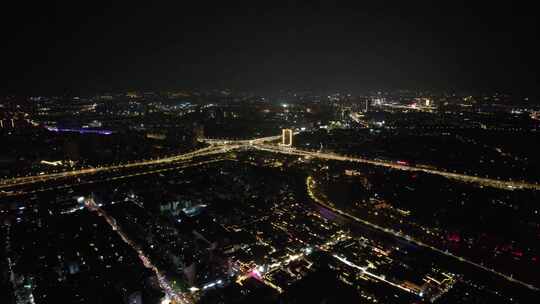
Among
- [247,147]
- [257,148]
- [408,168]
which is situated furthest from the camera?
[247,147]

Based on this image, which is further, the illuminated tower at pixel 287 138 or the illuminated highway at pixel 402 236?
the illuminated tower at pixel 287 138

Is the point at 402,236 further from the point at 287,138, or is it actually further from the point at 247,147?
the point at 287,138

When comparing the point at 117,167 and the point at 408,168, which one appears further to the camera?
the point at 408,168

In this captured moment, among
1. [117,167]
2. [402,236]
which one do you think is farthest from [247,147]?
[402,236]

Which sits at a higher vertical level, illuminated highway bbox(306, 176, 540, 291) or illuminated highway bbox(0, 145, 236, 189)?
illuminated highway bbox(0, 145, 236, 189)

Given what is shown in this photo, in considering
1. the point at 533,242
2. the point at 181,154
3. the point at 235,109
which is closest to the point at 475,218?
the point at 533,242

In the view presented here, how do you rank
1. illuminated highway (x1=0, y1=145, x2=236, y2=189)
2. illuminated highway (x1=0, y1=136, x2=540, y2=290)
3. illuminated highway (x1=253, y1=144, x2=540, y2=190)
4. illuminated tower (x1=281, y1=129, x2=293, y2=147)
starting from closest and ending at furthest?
1. illuminated highway (x1=0, y1=136, x2=540, y2=290)
2. illuminated highway (x1=0, y1=145, x2=236, y2=189)
3. illuminated highway (x1=253, y1=144, x2=540, y2=190)
4. illuminated tower (x1=281, y1=129, x2=293, y2=147)

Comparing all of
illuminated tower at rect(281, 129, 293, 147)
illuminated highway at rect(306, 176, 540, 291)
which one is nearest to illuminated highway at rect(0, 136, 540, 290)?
illuminated highway at rect(306, 176, 540, 291)

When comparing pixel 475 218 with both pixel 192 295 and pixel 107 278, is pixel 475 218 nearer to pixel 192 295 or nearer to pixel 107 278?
pixel 192 295

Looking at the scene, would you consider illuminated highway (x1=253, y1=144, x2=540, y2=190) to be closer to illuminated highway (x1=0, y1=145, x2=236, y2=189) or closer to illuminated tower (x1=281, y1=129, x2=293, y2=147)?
illuminated tower (x1=281, y1=129, x2=293, y2=147)

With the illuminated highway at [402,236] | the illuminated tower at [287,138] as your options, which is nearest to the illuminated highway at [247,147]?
the illuminated highway at [402,236]

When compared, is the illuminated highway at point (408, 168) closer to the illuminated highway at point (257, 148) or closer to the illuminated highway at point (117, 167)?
the illuminated highway at point (257, 148)

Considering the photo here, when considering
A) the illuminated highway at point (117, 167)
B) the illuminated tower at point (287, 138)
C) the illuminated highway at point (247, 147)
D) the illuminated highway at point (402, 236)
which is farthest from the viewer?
the illuminated tower at point (287, 138)
